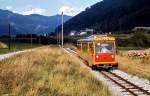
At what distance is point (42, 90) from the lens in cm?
1570

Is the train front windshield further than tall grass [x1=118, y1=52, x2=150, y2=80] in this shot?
Yes

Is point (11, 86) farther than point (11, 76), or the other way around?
point (11, 76)

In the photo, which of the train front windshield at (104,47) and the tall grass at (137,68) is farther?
the train front windshield at (104,47)

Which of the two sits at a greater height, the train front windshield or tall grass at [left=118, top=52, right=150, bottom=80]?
the train front windshield

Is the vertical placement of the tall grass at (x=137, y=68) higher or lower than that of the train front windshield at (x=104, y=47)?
lower

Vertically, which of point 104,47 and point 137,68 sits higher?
point 104,47

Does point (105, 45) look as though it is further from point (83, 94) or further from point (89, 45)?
point (83, 94)

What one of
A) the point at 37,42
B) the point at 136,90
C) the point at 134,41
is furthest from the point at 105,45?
the point at 37,42

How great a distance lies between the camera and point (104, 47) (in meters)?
33.9

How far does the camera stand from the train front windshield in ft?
111

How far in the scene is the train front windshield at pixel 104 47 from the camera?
33688 mm

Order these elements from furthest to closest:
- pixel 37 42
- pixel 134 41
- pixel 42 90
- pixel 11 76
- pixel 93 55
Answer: pixel 37 42
pixel 134 41
pixel 93 55
pixel 11 76
pixel 42 90

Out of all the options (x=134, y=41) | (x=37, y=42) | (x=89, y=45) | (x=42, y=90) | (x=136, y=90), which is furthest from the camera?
(x=37, y=42)

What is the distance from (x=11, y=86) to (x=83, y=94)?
8.66 feet
